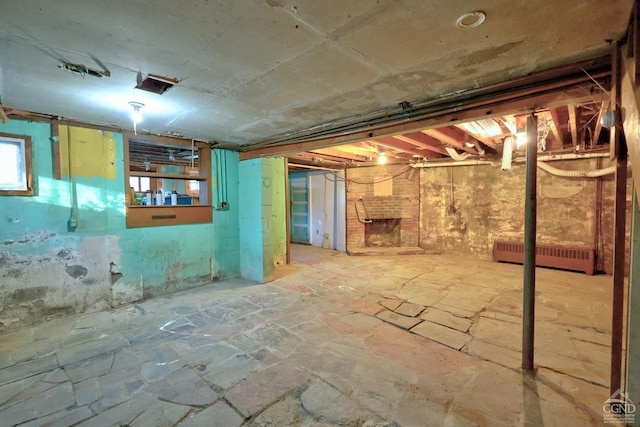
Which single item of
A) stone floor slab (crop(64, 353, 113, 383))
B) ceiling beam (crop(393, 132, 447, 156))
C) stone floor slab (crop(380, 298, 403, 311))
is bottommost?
stone floor slab (crop(64, 353, 113, 383))

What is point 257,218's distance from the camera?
4.48 metres

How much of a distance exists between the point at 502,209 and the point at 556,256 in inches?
51.0

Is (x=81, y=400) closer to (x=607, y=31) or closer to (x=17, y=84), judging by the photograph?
(x=17, y=84)

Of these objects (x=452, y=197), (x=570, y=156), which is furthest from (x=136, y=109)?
(x=570, y=156)

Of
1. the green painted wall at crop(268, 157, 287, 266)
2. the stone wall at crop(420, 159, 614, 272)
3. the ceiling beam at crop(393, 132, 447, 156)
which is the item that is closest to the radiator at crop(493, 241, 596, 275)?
the stone wall at crop(420, 159, 614, 272)

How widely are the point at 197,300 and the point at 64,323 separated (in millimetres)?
1391

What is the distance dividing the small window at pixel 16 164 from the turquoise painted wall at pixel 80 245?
59 millimetres

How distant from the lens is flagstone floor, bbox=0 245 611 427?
5.71 ft

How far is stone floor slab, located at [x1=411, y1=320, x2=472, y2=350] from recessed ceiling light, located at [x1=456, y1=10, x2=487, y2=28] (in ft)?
8.41

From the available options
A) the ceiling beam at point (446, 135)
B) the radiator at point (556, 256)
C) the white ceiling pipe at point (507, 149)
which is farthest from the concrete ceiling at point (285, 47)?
the radiator at point (556, 256)

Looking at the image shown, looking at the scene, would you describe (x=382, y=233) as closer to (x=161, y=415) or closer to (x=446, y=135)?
(x=446, y=135)

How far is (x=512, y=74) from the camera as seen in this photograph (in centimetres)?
192

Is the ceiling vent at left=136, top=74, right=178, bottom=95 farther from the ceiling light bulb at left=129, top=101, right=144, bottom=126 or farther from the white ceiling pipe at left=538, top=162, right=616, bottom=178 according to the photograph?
the white ceiling pipe at left=538, top=162, right=616, bottom=178

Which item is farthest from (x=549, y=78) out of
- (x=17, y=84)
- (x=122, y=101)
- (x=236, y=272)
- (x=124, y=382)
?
(x=236, y=272)
